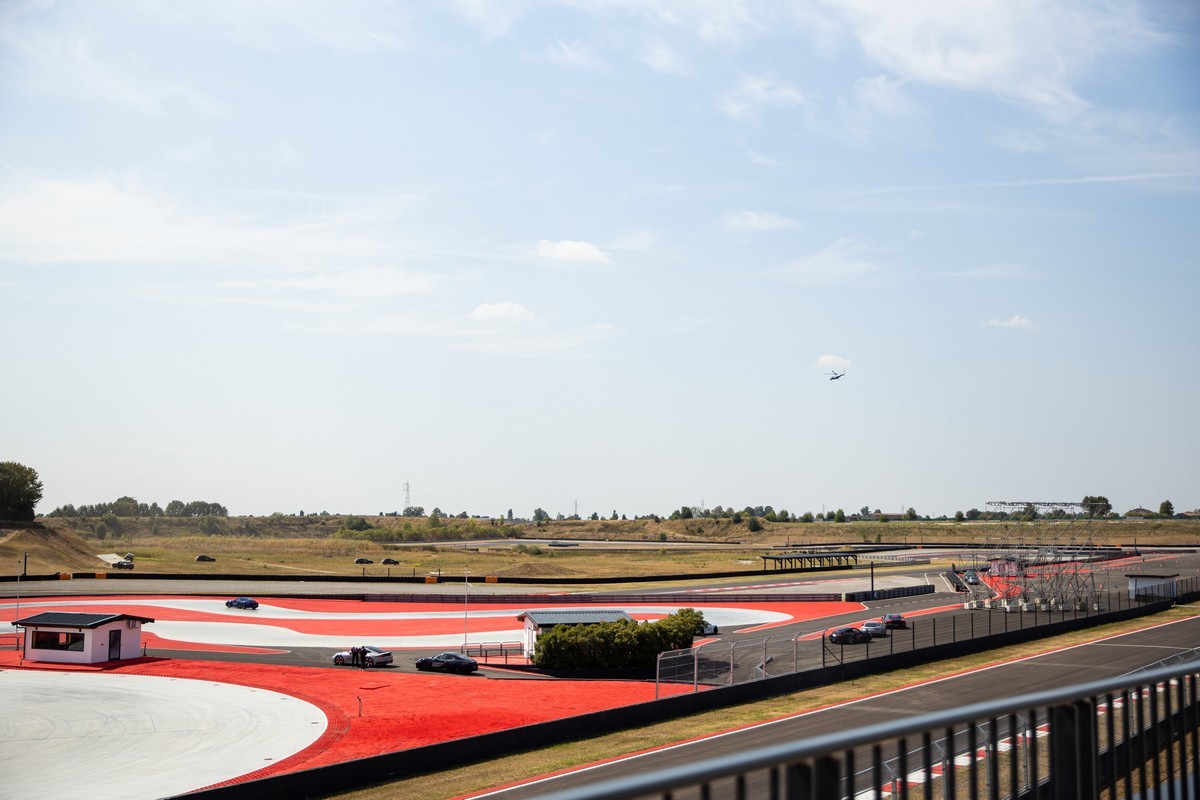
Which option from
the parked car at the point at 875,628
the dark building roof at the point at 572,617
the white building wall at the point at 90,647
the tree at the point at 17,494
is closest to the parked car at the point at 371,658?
the dark building roof at the point at 572,617

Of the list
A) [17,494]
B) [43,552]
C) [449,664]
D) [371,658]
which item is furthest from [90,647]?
[17,494]

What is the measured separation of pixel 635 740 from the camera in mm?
32250

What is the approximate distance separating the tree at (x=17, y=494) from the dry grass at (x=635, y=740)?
147 metres

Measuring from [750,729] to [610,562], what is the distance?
11520cm

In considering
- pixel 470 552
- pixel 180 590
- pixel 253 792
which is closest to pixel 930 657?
pixel 253 792

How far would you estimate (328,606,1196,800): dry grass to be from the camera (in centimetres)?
2780

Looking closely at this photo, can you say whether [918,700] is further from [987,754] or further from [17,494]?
[17,494]

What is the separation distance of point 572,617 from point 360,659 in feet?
41.4

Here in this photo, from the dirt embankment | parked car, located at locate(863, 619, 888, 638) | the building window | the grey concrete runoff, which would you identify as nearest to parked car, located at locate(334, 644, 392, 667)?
the grey concrete runoff

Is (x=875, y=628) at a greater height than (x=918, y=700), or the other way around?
(x=918, y=700)

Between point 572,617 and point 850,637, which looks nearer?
point 572,617

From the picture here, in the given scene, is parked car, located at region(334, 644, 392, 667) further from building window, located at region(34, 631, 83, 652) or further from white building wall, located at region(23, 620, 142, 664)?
building window, located at region(34, 631, 83, 652)

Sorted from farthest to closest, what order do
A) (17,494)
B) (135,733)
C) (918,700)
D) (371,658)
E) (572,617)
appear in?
(17,494), (572,617), (371,658), (135,733), (918,700)

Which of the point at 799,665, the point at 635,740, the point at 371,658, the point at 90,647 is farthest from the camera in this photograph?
the point at 90,647
